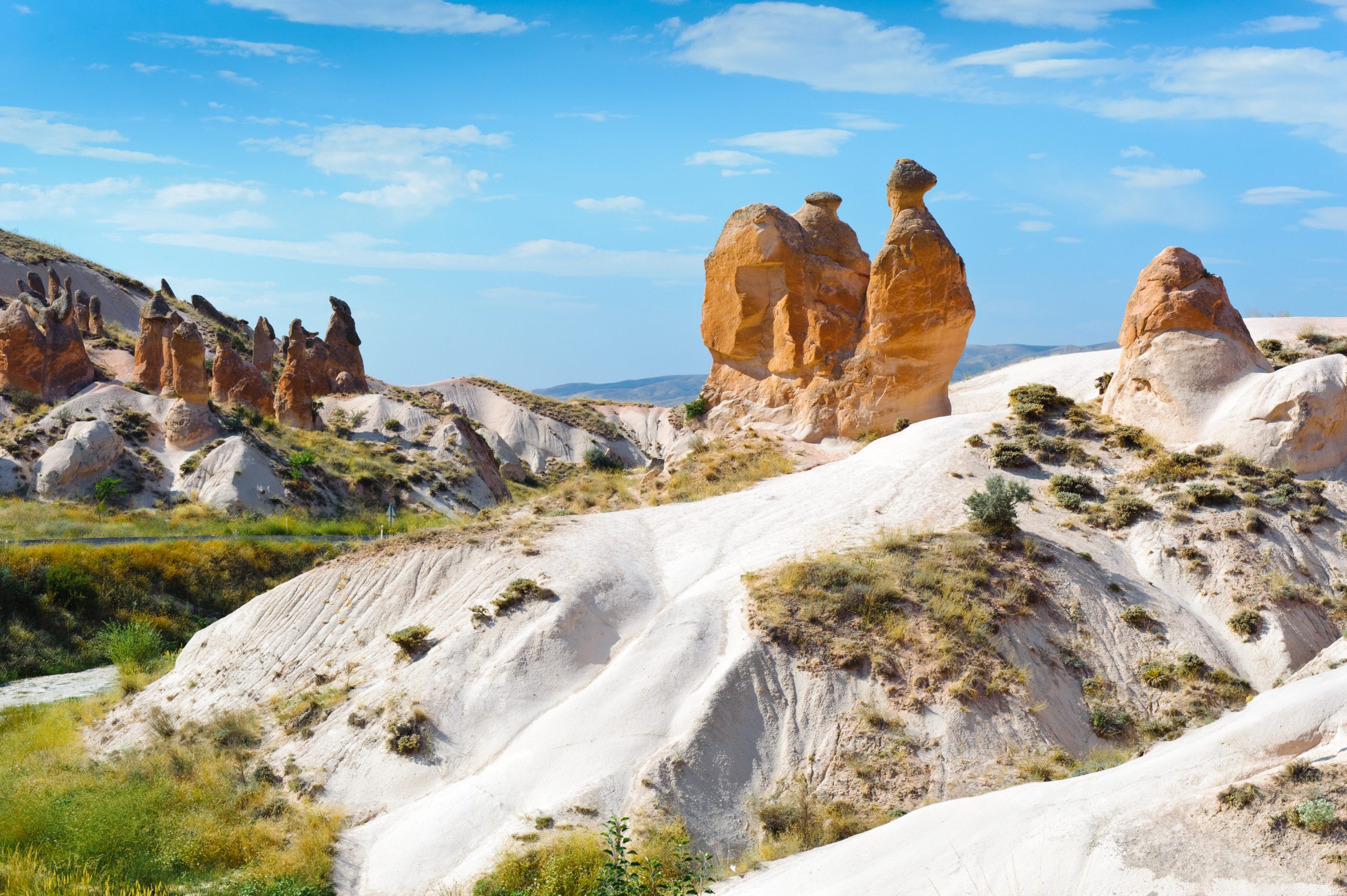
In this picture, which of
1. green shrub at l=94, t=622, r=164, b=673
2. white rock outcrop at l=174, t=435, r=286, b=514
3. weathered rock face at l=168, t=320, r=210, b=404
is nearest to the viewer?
green shrub at l=94, t=622, r=164, b=673

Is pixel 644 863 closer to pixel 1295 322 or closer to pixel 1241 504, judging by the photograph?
pixel 1241 504

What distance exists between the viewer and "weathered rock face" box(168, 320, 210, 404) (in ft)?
136

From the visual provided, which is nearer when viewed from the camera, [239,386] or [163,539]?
[163,539]

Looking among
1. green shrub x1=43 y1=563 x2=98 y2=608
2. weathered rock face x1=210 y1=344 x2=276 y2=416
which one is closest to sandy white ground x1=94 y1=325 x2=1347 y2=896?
green shrub x1=43 y1=563 x2=98 y2=608

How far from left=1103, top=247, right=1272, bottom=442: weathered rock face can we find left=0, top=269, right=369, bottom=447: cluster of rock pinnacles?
1367 inches

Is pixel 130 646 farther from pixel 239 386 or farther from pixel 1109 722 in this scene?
pixel 239 386

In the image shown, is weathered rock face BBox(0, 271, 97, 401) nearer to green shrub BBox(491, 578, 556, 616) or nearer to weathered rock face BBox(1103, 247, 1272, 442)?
green shrub BBox(491, 578, 556, 616)

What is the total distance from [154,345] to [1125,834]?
4920 centimetres

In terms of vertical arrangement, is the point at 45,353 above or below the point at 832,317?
above

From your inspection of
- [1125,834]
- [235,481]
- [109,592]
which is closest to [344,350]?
[235,481]

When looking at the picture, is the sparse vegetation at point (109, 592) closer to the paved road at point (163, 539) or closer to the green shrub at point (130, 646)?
the green shrub at point (130, 646)

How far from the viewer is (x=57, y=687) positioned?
25.1 meters

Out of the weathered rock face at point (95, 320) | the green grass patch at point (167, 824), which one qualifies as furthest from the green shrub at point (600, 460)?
the green grass patch at point (167, 824)

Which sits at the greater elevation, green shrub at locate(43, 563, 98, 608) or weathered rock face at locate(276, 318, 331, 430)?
weathered rock face at locate(276, 318, 331, 430)
